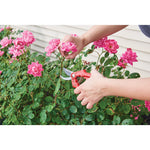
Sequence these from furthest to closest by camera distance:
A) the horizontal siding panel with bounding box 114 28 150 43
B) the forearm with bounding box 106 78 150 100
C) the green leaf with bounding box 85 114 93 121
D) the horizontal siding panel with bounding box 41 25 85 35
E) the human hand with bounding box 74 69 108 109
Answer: the horizontal siding panel with bounding box 41 25 85 35
the horizontal siding panel with bounding box 114 28 150 43
the green leaf with bounding box 85 114 93 121
the human hand with bounding box 74 69 108 109
the forearm with bounding box 106 78 150 100

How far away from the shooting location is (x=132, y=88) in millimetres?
930

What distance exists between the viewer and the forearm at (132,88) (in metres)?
0.90

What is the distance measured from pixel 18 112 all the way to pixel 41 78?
33cm

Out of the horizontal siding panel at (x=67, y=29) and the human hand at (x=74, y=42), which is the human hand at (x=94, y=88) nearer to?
the human hand at (x=74, y=42)

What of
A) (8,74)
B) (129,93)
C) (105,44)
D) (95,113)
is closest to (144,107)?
(95,113)

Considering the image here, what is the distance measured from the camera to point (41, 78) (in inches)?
69.4

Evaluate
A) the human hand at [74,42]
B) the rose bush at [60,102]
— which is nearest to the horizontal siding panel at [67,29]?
the rose bush at [60,102]

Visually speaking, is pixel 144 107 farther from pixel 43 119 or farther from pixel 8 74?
pixel 8 74

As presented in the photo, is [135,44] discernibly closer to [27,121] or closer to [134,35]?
[134,35]

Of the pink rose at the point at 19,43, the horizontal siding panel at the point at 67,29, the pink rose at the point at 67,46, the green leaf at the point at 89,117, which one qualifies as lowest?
the green leaf at the point at 89,117

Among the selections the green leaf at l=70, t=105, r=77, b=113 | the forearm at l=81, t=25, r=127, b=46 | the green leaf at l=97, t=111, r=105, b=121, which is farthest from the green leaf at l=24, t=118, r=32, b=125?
the forearm at l=81, t=25, r=127, b=46

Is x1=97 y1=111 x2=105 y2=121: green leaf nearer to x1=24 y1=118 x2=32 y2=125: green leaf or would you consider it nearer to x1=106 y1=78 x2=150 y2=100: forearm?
x1=24 y1=118 x2=32 y2=125: green leaf

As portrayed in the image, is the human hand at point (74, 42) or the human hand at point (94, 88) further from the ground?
the human hand at point (74, 42)

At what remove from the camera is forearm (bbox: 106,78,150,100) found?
2.96ft
